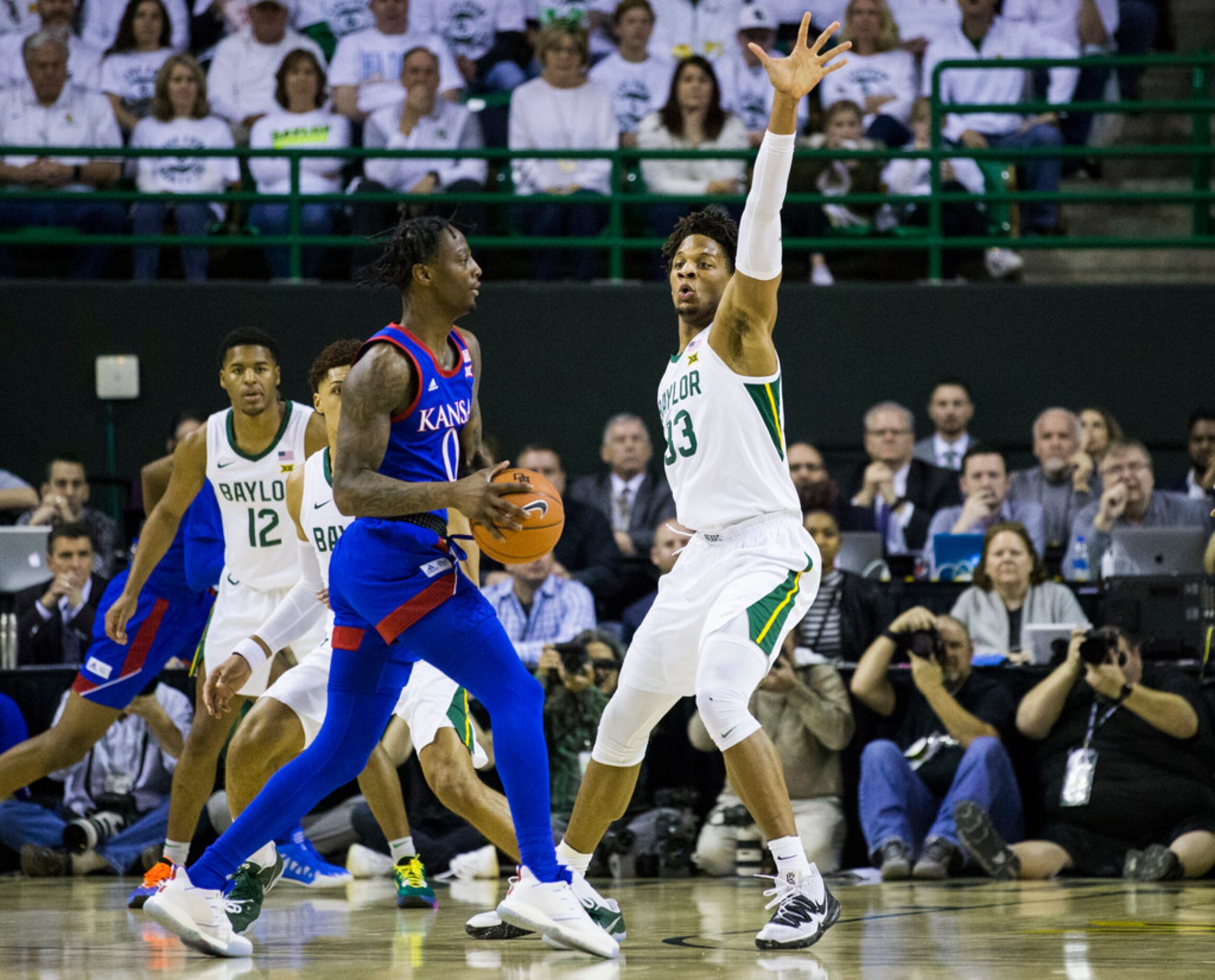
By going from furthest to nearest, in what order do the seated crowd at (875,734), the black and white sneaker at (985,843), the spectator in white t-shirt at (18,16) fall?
the spectator in white t-shirt at (18,16) < the seated crowd at (875,734) < the black and white sneaker at (985,843)

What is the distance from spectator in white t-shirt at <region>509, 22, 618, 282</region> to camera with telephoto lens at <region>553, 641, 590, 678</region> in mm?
4839

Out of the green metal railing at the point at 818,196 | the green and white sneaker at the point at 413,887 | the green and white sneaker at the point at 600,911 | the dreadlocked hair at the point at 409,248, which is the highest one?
the green metal railing at the point at 818,196

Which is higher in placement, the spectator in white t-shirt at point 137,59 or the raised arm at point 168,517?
the spectator in white t-shirt at point 137,59

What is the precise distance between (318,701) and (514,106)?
23.3 ft

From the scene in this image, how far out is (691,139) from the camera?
1216 centimetres

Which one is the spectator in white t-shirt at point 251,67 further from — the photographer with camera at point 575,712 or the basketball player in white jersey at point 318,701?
the basketball player in white jersey at point 318,701

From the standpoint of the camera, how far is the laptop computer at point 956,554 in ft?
30.9

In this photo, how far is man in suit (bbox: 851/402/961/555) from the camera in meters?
10.5

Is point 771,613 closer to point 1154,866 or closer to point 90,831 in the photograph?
point 1154,866

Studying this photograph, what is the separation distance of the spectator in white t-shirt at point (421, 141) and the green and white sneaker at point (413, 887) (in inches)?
249

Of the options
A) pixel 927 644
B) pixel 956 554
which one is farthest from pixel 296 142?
pixel 927 644

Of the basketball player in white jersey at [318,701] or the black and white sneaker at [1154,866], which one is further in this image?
the black and white sneaker at [1154,866]

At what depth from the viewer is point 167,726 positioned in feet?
27.8

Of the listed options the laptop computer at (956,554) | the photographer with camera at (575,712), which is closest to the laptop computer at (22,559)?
the photographer with camera at (575,712)
